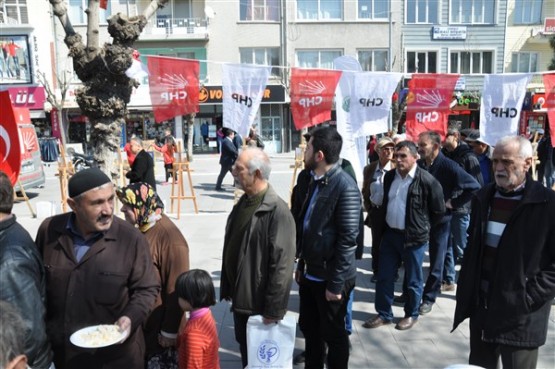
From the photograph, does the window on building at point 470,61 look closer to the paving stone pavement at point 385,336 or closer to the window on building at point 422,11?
the window on building at point 422,11

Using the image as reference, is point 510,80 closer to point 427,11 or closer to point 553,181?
point 553,181

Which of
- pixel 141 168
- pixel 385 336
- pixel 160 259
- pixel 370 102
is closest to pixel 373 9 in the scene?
pixel 370 102

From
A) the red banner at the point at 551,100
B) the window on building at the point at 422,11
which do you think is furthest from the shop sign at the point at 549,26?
the red banner at the point at 551,100

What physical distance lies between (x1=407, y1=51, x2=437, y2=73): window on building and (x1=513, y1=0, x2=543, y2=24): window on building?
5614mm

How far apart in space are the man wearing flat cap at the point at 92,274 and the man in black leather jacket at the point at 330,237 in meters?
1.38

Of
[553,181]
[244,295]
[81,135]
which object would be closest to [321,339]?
[244,295]

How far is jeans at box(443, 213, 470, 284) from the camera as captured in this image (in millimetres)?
5734

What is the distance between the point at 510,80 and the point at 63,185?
8.89m

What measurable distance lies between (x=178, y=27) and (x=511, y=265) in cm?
2865

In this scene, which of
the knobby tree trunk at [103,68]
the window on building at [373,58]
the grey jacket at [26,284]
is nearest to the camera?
the grey jacket at [26,284]

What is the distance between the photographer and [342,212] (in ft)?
11.2

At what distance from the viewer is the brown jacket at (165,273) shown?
293cm

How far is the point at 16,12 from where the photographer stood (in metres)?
28.7

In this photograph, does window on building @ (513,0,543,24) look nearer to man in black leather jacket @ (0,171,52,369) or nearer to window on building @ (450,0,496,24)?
window on building @ (450,0,496,24)
